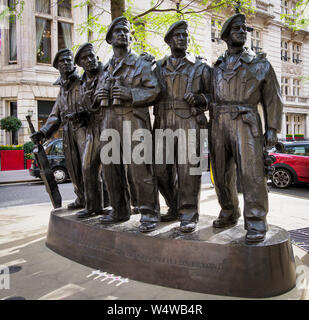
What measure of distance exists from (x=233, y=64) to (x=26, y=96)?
17.5 meters

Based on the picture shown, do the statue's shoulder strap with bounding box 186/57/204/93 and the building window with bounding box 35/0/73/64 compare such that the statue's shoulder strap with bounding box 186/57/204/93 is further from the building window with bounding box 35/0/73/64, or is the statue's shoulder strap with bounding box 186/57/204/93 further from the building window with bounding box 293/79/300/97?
the building window with bounding box 293/79/300/97

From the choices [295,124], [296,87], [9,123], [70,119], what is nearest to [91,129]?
[70,119]

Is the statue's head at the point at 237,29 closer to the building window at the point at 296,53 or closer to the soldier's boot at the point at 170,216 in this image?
the soldier's boot at the point at 170,216

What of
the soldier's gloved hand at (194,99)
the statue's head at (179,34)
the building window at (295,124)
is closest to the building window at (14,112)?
the statue's head at (179,34)

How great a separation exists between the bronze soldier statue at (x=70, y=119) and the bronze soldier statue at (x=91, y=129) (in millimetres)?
178

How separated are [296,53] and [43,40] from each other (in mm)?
23247

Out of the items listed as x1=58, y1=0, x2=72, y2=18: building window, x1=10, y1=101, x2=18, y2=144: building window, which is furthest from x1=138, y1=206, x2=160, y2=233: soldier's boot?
x1=58, y1=0, x2=72, y2=18: building window

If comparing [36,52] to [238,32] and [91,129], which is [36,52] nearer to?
[91,129]

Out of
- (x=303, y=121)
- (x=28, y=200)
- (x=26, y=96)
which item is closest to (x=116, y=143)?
(x=28, y=200)

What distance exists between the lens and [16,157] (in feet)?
56.1

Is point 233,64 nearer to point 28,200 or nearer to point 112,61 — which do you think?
point 112,61

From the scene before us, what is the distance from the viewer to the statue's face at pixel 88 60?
4188 mm

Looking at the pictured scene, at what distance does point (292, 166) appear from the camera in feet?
35.2

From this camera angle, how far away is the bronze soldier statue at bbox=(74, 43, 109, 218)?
4.21 m
